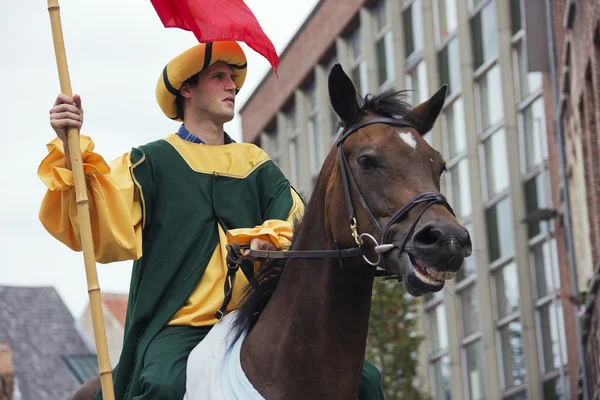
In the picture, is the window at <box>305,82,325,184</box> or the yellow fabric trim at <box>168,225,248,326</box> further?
the window at <box>305,82,325,184</box>

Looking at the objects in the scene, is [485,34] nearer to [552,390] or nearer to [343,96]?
[552,390]

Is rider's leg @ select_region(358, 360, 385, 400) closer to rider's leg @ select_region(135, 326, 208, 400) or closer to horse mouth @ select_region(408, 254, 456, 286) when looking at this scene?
rider's leg @ select_region(135, 326, 208, 400)

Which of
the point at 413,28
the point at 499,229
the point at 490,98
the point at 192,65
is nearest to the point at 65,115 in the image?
the point at 192,65

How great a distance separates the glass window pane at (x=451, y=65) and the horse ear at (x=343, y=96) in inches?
1062

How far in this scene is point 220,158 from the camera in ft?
29.1

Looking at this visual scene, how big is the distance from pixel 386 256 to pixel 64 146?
1.88 meters

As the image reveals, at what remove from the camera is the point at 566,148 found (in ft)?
90.5

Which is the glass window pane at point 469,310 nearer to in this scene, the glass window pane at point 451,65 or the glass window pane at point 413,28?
the glass window pane at point 451,65

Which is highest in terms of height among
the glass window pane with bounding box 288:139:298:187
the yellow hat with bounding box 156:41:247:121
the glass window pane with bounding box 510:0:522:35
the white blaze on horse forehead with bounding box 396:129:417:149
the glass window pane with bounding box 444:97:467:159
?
the glass window pane with bounding box 288:139:298:187

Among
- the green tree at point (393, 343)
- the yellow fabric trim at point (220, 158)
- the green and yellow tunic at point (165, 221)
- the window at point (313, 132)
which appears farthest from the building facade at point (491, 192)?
the green and yellow tunic at point (165, 221)

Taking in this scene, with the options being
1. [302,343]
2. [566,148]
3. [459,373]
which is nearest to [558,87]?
[566,148]

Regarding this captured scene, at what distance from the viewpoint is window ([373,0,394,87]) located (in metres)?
38.5

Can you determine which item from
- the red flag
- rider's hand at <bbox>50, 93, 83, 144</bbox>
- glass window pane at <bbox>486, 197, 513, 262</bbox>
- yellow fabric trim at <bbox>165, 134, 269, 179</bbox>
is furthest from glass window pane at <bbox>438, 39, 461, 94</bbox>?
rider's hand at <bbox>50, 93, 83, 144</bbox>

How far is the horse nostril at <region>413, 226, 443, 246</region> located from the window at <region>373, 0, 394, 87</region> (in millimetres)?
31250
